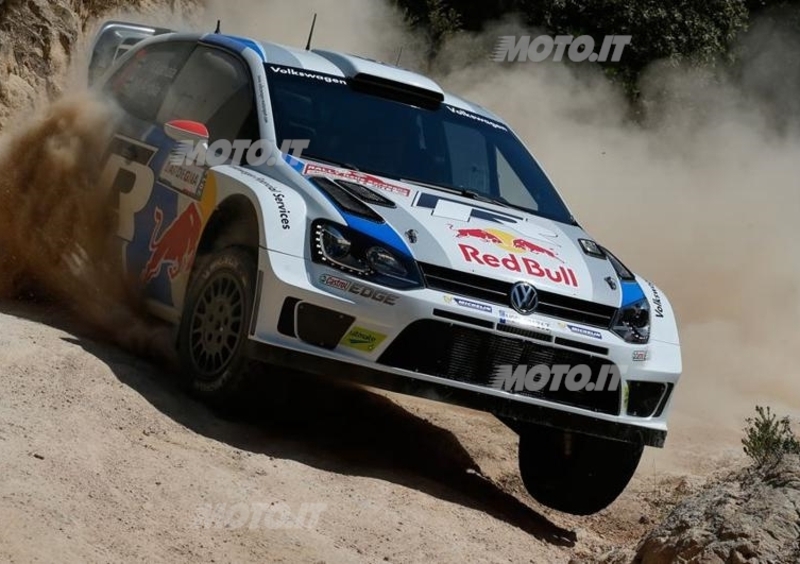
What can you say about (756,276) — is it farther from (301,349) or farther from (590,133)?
(301,349)

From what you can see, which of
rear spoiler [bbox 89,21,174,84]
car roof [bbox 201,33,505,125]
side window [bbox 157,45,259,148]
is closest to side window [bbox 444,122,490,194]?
car roof [bbox 201,33,505,125]

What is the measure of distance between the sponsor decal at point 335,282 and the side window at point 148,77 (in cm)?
228

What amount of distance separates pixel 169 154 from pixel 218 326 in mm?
1334

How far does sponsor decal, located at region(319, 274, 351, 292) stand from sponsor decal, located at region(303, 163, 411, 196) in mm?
759

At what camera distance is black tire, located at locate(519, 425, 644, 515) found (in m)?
7.01

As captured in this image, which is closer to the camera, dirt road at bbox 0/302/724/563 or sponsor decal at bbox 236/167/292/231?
dirt road at bbox 0/302/724/563

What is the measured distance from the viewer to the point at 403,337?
6.34m

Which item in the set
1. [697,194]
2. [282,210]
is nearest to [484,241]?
[282,210]

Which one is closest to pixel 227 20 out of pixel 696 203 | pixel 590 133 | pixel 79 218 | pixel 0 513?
pixel 590 133

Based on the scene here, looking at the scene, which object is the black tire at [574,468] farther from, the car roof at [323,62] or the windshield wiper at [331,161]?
the car roof at [323,62]

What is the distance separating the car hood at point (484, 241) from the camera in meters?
6.51

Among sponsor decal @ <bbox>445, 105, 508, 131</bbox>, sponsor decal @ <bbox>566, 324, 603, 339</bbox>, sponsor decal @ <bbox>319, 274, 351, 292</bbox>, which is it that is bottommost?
sponsor decal @ <bbox>319, 274, 351, 292</bbox>

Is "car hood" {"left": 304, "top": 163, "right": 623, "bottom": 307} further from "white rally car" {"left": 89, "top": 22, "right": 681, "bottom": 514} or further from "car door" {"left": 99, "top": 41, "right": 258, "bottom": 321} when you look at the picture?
"car door" {"left": 99, "top": 41, "right": 258, "bottom": 321}

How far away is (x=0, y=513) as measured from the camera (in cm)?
477
